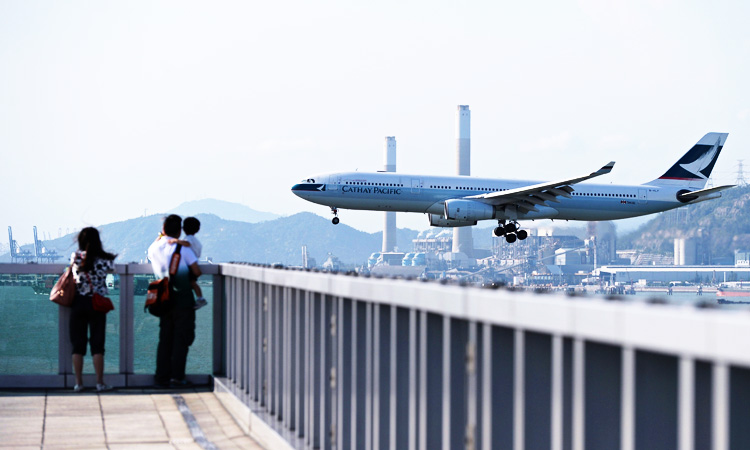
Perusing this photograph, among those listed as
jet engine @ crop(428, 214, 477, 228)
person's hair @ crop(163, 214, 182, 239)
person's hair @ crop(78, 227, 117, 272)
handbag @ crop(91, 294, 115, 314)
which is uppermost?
jet engine @ crop(428, 214, 477, 228)

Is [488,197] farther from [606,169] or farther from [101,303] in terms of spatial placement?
[101,303]

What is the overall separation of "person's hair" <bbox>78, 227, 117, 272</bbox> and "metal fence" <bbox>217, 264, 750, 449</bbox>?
391 centimetres

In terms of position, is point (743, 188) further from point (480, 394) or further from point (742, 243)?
point (480, 394)

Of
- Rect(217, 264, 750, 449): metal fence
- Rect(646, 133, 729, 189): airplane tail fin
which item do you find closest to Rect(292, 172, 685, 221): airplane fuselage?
Rect(646, 133, 729, 189): airplane tail fin

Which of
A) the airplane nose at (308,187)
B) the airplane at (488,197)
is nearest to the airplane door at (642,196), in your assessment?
the airplane at (488,197)

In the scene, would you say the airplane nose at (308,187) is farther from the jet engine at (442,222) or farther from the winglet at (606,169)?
the winglet at (606,169)

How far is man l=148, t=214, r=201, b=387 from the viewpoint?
11.4 m

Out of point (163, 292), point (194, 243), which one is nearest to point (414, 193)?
point (194, 243)

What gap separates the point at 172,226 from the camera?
11570 millimetres

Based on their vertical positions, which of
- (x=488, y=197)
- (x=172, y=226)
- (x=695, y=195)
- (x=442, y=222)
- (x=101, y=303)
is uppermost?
(x=695, y=195)

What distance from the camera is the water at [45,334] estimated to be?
1184 cm

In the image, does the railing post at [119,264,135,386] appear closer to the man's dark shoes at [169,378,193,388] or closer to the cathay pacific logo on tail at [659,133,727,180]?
the man's dark shoes at [169,378,193,388]

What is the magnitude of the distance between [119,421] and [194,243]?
2.68 m

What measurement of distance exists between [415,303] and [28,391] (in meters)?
7.95
